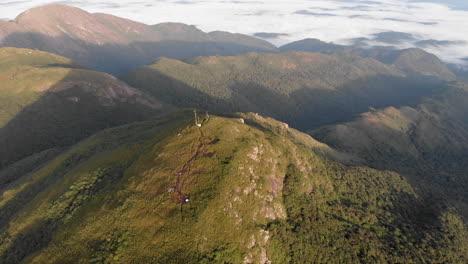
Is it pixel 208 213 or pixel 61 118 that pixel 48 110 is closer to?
pixel 61 118

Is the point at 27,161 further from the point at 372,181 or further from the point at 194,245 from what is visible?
the point at 372,181

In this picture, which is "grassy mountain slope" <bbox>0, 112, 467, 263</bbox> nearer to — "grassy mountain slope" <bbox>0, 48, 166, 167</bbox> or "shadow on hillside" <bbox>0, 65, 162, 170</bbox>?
"shadow on hillside" <bbox>0, 65, 162, 170</bbox>

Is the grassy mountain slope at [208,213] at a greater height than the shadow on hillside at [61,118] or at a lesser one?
greater

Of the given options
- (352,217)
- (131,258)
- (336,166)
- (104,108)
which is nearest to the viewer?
(131,258)

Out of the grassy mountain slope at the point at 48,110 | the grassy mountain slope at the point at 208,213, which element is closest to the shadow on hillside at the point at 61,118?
the grassy mountain slope at the point at 48,110

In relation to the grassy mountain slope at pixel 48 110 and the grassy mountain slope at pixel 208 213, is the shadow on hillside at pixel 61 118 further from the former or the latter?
the grassy mountain slope at pixel 208 213

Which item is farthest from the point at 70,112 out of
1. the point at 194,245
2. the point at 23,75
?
the point at 194,245

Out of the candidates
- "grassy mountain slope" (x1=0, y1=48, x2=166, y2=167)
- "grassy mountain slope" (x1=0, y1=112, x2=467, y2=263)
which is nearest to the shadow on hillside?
"grassy mountain slope" (x1=0, y1=48, x2=166, y2=167)
